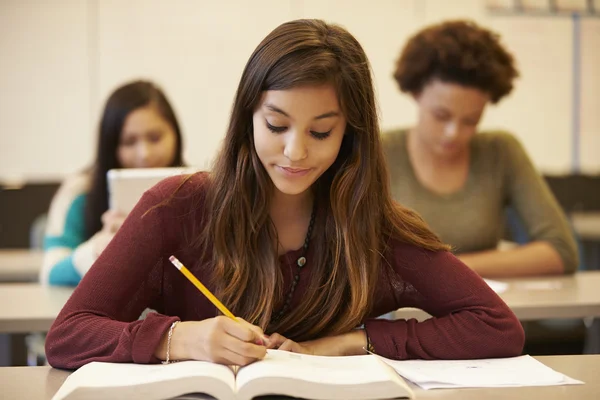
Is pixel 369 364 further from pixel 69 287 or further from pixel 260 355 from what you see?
pixel 69 287

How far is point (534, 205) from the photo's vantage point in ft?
8.25

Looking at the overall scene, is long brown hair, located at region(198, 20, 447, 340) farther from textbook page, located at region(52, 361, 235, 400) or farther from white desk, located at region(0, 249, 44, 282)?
white desk, located at region(0, 249, 44, 282)

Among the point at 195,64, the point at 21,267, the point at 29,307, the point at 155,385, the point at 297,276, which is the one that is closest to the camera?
the point at 155,385

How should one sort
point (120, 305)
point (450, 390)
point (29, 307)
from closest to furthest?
1. point (450, 390)
2. point (120, 305)
3. point (29, 307)

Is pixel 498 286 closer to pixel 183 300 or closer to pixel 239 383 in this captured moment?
pixel 183 300

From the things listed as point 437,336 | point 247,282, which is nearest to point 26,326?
point 247,282

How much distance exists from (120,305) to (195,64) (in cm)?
335

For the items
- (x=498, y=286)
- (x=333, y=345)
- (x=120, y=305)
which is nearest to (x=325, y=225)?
(x=333, y=345)

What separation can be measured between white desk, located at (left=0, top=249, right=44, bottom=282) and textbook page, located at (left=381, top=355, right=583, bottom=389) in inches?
88.1

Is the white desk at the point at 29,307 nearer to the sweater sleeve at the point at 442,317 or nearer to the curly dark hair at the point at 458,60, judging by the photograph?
the sweater sleeve at the point at 442,317

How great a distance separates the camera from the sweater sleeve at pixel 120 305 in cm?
121

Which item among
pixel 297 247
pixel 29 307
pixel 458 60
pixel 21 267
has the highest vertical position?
pixel 458 60

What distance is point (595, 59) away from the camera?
4926 millimetres

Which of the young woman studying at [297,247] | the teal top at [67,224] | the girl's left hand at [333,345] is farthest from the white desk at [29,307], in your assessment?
the girl's left hand at [333,345]
